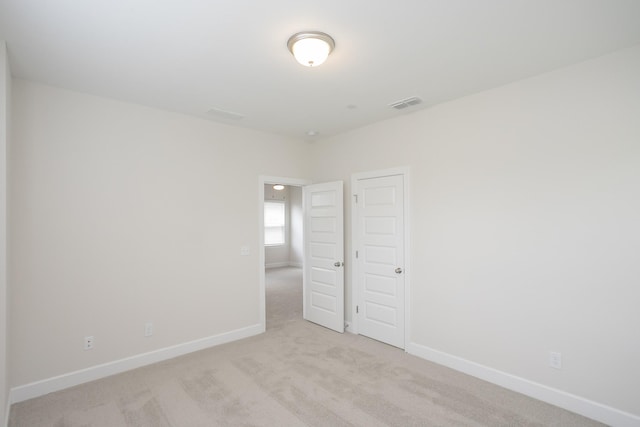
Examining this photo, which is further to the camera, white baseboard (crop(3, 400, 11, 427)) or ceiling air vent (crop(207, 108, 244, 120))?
A: ceiling air vent (crop(207, 108, 244, 120))

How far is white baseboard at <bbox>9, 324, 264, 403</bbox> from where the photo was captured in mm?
2740

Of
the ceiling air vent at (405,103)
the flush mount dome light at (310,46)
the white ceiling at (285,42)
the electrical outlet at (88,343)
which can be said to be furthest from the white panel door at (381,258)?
the electrical outlet at (88,343)

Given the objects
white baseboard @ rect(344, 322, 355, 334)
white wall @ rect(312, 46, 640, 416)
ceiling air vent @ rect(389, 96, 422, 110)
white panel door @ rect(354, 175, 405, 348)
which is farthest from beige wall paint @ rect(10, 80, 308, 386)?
white wall @ rect(312, 46, 640, 416)

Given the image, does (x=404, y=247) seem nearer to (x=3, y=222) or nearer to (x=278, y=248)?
(x=3, y=222)

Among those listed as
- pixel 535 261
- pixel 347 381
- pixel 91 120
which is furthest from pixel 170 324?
pixel 535 261

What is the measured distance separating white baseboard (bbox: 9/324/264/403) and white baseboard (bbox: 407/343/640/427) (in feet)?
7.80

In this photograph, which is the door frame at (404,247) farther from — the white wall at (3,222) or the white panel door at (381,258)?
the white wall at (3,222)

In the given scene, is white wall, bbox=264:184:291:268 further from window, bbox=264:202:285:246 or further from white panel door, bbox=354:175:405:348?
white panel door, bbox=354:175:405:348

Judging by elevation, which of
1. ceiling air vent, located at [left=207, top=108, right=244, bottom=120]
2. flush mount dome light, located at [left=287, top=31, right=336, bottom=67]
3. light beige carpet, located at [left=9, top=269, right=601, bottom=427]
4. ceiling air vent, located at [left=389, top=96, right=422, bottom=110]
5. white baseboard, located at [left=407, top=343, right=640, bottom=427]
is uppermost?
ceiling air vent, located at [left=207, top=108, right=244, bottom=120]

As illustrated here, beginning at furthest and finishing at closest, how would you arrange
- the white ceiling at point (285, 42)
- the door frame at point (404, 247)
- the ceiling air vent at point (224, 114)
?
the door frame at point (404, 247)
the ceiling air vent at point (224, 114)
the white ceiling at point (285, 42)

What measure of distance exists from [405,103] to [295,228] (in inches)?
290

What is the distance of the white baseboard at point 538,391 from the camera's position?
235 centimetres

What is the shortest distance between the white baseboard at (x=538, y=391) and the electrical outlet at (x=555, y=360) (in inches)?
7.6

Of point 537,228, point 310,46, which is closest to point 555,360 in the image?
point 537,228
